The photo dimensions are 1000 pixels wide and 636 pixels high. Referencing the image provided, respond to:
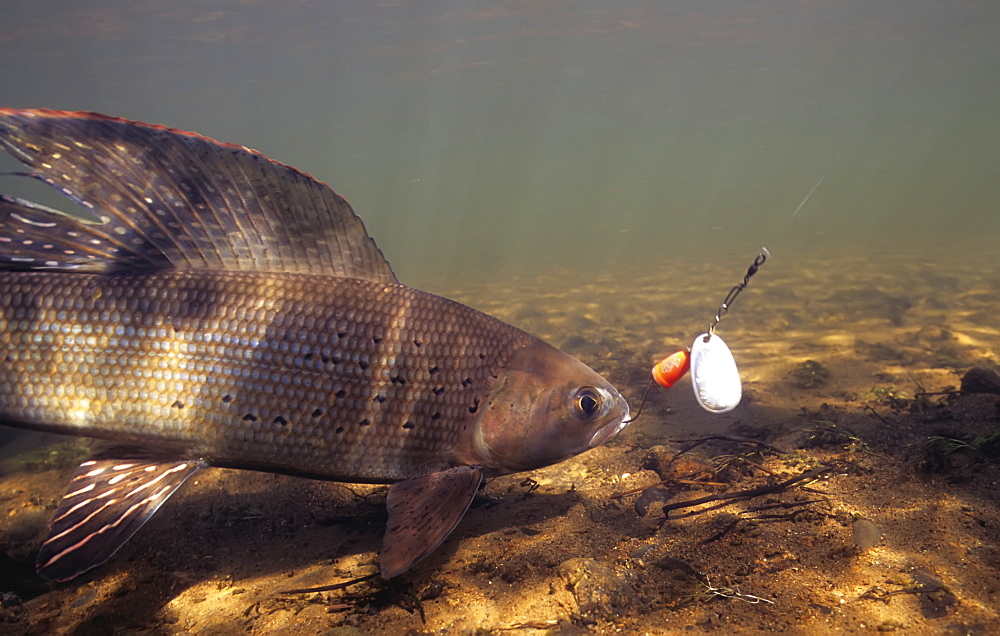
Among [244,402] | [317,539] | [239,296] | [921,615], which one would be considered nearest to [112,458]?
[244,402]

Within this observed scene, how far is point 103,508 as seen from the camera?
2307mm

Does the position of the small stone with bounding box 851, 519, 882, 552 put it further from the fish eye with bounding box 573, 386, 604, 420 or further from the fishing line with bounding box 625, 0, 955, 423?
the fish eye with bounding box 573, 386, 604, 420

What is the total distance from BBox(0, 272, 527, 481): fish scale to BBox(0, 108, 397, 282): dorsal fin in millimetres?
166

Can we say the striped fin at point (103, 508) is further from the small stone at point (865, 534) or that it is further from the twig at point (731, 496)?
the small stone at point (865, 534)

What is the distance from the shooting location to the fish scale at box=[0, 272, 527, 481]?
2.37m

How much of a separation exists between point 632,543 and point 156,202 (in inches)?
117

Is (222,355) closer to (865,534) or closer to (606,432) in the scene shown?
(606,432)

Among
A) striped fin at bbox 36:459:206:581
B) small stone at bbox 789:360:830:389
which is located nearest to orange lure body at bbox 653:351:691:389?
striped fin at bbox 36:459:206:581

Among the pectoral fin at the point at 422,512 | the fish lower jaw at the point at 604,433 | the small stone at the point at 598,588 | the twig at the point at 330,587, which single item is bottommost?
the twig at the point at 330,587

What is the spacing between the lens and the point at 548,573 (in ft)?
7.57

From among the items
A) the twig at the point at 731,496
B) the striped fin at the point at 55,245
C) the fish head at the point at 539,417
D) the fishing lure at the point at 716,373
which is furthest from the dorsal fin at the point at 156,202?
the twig at the point at 731,496

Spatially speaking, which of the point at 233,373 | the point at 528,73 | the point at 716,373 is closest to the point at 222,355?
the point at 233,373

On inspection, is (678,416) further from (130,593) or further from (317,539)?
(130,593)

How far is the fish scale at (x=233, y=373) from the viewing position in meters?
2.37
